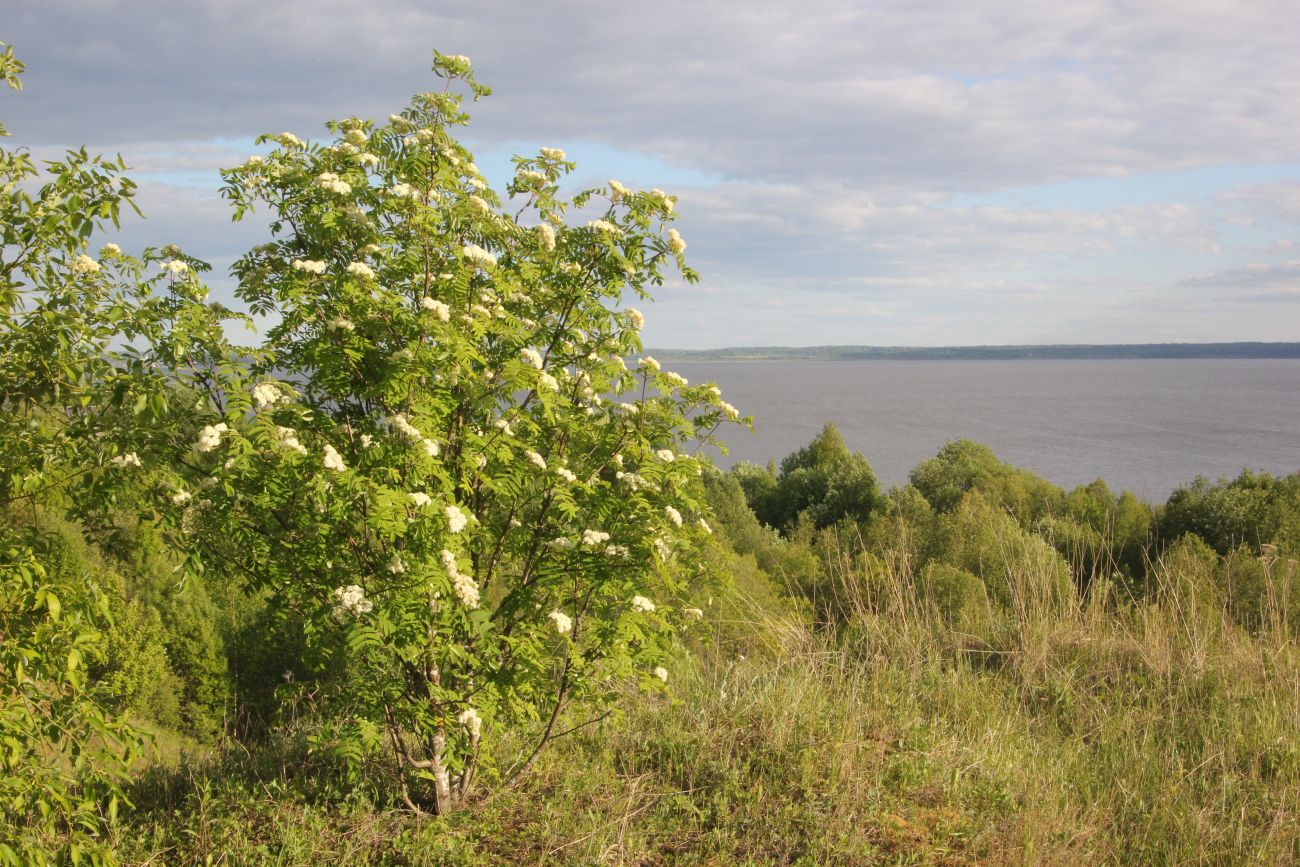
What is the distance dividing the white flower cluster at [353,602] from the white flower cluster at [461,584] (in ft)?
1.22

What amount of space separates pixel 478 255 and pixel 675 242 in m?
1.15

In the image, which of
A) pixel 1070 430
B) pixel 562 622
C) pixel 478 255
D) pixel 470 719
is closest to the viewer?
pixel 478 255

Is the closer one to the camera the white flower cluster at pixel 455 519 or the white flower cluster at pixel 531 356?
the white flower cluster at pixel 455 519

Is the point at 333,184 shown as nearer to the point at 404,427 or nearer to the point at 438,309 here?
→ the point at 438,309

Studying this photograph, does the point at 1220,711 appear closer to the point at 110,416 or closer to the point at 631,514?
the point at 631,514

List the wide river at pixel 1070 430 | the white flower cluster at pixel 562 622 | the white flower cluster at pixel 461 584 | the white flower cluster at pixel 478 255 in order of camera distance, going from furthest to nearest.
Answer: the wide river at pixel 1070 430 → the white flower cluster at pixel 562 622 → the white flower cluster at pixel 478 255 → the white flower cluster at pixel 461 584

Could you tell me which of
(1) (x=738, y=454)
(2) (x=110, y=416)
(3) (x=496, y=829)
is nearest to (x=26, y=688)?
(2) (x=110, y=416)

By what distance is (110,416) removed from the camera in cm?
365

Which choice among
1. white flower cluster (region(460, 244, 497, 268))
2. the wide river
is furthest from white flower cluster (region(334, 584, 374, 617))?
the wide river

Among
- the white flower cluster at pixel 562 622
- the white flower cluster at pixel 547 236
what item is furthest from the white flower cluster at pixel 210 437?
the white flower cluster at pixel 547 236

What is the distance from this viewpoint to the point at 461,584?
12.9 feet

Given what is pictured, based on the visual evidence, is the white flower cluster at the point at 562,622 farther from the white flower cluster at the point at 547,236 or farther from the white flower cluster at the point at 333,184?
the white flower cluster at the point at 333,184

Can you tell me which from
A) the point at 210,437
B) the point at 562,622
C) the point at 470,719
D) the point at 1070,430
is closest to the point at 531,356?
the point at 562,622

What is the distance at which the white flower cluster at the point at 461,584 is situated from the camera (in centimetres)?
388
